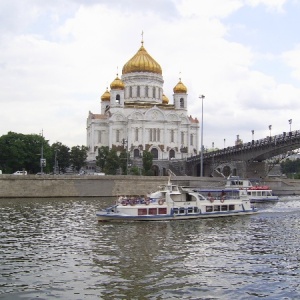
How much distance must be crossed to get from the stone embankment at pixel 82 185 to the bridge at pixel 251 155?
9217 mm

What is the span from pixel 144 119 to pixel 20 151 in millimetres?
36902

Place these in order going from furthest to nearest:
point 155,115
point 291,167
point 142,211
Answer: point 291,167 → point 155,115 → point 142,211

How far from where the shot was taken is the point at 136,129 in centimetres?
11350

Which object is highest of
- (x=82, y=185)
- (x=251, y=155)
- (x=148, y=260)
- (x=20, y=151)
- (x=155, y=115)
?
(x=155, y=115)

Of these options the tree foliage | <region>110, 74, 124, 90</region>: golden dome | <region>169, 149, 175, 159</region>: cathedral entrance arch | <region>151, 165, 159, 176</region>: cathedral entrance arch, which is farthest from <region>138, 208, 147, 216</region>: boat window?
the tree foliage

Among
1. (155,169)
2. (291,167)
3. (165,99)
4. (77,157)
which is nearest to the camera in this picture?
(77,157)

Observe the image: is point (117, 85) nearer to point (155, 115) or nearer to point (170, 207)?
point (155, 115)

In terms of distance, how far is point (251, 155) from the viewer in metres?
86.8

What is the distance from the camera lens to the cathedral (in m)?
114

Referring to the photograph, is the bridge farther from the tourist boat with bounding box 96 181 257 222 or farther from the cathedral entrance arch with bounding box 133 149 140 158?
the tourist boat with bounding box 96 181 257 222

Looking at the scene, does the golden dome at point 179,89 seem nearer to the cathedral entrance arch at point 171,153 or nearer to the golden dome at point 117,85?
the golden dome at point 117,85

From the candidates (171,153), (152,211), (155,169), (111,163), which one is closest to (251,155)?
(111,163)

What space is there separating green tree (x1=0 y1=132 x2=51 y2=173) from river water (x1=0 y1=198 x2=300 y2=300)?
44597mm

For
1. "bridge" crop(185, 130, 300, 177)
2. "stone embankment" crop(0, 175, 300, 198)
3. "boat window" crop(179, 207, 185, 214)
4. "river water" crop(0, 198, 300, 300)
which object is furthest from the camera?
"bridge" crop(185, 130, 300, 177)
